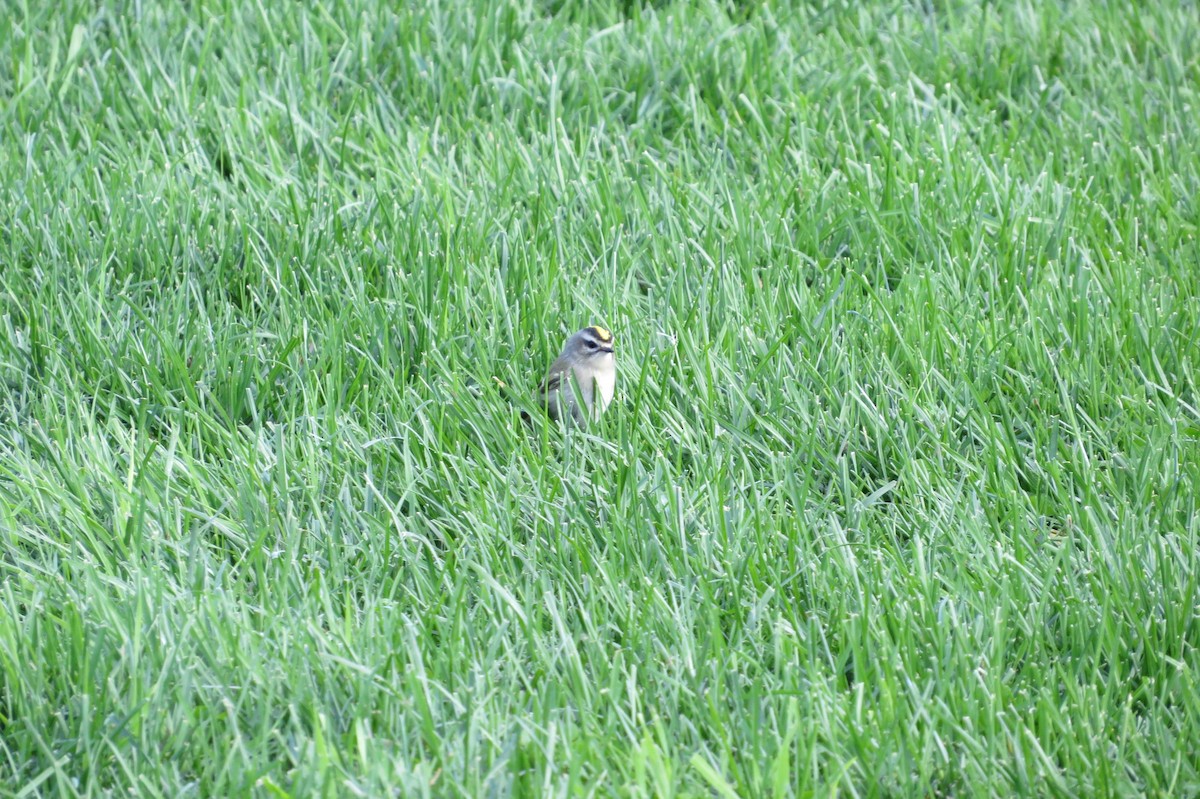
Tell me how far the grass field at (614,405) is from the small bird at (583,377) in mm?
107

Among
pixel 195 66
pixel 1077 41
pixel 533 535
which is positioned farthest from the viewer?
pixel 1077 41

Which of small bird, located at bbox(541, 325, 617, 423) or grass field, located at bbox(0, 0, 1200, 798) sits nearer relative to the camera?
grass field, located at bbox(0, 0, 1200, 798)

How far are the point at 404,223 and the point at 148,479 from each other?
159cm

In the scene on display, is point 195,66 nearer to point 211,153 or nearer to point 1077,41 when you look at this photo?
point 211,153

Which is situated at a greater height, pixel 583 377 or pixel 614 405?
pixel 583 377

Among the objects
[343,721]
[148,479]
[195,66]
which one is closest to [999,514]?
[343,721]

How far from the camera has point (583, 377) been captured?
3.98 metres

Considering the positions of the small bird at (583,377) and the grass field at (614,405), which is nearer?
the grass field at (614,405)

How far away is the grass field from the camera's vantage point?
9.43ft

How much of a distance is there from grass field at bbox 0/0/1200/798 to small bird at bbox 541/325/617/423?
0.11 metres

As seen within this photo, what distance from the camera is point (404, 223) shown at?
4.85 metres

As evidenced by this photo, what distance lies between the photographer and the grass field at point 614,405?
113 inches

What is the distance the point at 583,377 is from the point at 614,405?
0.51 ft

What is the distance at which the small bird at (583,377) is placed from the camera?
3.93 metres
